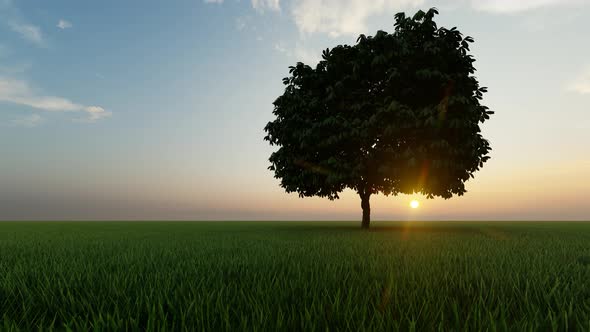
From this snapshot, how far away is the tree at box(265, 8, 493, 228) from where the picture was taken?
19.1 meters

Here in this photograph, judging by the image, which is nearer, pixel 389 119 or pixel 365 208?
pixel 389 119

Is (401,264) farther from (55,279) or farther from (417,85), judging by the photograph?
(417,85)

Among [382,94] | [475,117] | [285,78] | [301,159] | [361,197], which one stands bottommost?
[361,197]

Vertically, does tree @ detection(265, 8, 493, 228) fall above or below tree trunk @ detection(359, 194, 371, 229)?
above

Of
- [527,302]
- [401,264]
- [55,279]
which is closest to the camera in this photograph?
[527,302]

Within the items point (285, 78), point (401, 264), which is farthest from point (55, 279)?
point (285, 78)

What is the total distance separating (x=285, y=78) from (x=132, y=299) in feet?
73.2

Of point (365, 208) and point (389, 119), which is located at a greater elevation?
point (389, 119)

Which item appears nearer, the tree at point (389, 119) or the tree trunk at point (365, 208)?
the tree at point (389, 119)

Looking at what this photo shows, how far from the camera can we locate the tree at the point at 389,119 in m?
19.1

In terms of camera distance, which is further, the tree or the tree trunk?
the tree trunk

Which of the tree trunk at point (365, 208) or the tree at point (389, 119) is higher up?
the tree at point (389, 119)

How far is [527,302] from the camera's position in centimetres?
354

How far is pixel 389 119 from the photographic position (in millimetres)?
19469
